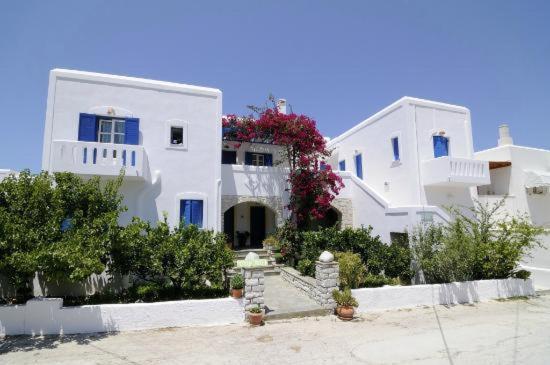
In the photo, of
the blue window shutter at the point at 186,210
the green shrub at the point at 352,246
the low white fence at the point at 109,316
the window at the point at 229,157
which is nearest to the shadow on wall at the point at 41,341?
the low white fence at the point at 109,316

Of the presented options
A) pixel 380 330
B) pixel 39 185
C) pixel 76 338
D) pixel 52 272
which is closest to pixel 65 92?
pixel 39 185

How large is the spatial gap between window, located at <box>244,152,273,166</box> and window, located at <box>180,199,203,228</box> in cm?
629

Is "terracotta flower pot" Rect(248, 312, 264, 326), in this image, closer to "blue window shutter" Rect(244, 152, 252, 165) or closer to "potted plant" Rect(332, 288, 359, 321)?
"potted plant" Rect(332, 288, 359, 321)

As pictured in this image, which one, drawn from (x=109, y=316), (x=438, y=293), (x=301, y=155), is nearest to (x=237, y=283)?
(x=109, y=316)

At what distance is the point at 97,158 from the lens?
39.2ft

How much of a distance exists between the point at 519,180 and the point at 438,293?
13283 millimetres

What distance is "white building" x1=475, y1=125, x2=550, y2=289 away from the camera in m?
19.1

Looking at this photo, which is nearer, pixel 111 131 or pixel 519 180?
pixel 111 131

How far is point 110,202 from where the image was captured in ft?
32.5

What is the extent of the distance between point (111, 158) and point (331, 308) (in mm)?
9946

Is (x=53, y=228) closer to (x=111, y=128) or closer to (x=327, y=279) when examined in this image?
(x=111, y=128)

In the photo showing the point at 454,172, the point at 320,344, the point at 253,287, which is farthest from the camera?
the point at 454,172

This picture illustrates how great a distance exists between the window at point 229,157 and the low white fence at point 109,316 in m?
11.0

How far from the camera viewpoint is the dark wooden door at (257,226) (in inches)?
779
